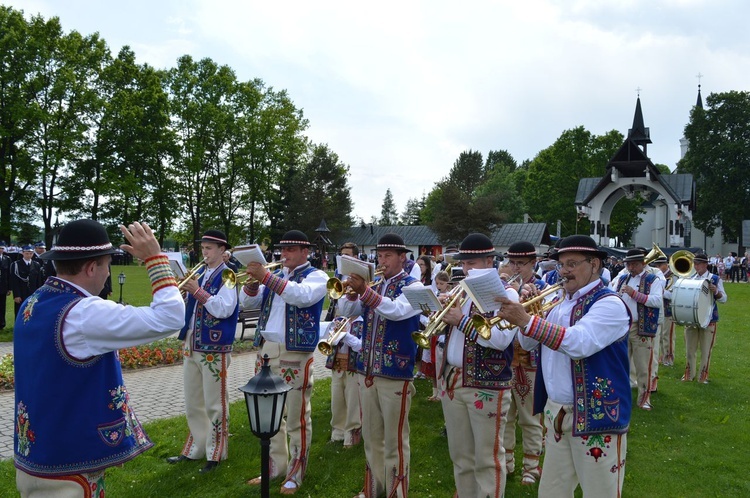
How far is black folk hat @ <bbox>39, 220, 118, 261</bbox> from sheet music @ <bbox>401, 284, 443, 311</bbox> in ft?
7.39

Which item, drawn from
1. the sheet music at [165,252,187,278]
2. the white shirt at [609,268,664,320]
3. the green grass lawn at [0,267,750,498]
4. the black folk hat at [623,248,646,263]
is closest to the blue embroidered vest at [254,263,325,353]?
the sheet music at [165,252,187,278]

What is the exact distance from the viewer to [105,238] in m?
3.08

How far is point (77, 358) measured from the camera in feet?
9.45

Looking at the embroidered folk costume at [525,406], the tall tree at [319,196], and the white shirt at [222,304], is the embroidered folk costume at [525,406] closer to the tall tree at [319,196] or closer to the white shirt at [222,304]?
the white shirt at [222,304]

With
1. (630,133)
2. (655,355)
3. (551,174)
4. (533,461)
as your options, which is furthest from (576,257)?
(551,174)

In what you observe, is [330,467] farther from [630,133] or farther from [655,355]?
[630,133]

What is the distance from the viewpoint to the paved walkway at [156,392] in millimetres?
7379

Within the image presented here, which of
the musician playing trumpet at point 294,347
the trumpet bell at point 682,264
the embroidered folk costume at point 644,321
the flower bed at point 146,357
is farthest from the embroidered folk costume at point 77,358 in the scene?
the trumpet bell at point 682,264

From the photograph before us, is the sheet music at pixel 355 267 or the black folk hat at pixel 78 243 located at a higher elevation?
the black folk hat at pixel 78 243

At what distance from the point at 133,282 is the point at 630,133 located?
44155 mm

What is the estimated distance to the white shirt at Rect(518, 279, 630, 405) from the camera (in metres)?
3.53

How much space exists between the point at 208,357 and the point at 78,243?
3.14 meters

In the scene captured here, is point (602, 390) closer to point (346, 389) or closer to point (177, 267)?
point (346, 389)

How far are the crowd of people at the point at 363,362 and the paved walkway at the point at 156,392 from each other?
209 cm
